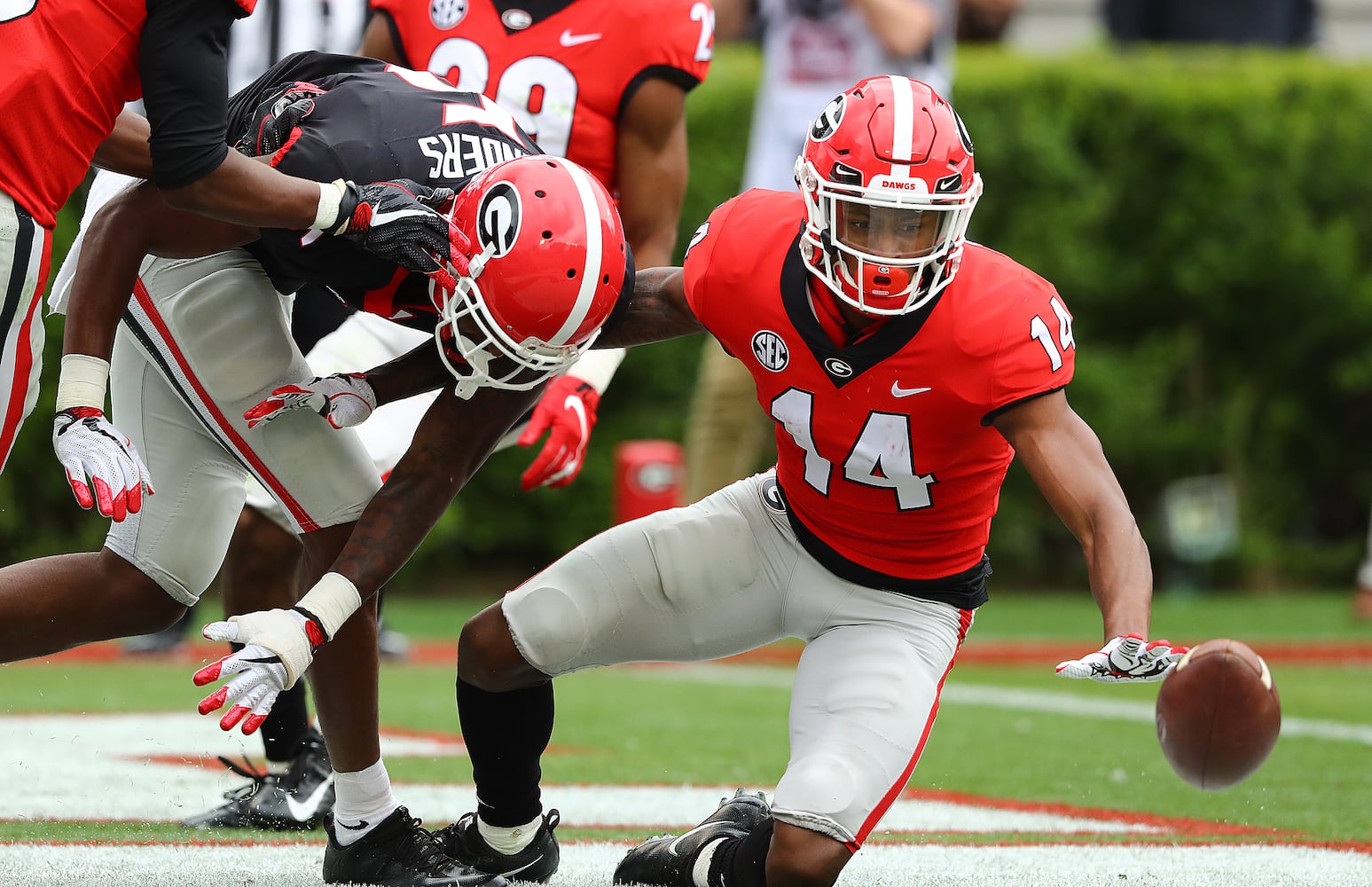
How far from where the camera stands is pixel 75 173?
316 cm

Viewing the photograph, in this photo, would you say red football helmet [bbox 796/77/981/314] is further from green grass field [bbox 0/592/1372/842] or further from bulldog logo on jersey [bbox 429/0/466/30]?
green grass field [bbox 0/592/1372/842]

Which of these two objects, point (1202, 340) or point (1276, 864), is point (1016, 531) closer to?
point (1202, 340)

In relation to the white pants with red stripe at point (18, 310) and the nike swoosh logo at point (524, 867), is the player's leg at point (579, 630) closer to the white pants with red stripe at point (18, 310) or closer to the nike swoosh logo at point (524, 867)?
the nike swoosh logo at point (524, 867)

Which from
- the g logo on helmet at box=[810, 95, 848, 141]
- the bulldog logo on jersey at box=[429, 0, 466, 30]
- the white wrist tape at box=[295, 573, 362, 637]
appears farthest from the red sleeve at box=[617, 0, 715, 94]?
the white wrist tape at box=[295, 573, 362, 637]

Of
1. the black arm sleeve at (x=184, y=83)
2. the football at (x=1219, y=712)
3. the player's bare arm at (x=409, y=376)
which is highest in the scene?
the black arm sleeve at (x=184, y=83)

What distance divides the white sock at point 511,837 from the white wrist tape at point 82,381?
3.58 feet

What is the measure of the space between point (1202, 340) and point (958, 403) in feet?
27.0

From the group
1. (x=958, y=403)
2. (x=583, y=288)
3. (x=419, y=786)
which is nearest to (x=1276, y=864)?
(x=958, y=403)

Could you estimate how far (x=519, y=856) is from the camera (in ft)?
11.6

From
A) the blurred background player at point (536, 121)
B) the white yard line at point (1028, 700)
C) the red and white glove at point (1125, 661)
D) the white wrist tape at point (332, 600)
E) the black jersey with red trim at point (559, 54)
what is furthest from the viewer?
the white yard line at point (1028, 700)

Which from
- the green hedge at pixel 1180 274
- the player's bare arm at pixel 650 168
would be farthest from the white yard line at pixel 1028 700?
the player's bare arm at pixel 650 168

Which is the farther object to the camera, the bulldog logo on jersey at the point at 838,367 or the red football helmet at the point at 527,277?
the bulldog logo on jersey at the point at 838,367

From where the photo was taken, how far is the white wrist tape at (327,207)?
3.23 m

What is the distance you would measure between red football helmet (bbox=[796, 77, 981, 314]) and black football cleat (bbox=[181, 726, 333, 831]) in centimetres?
168
